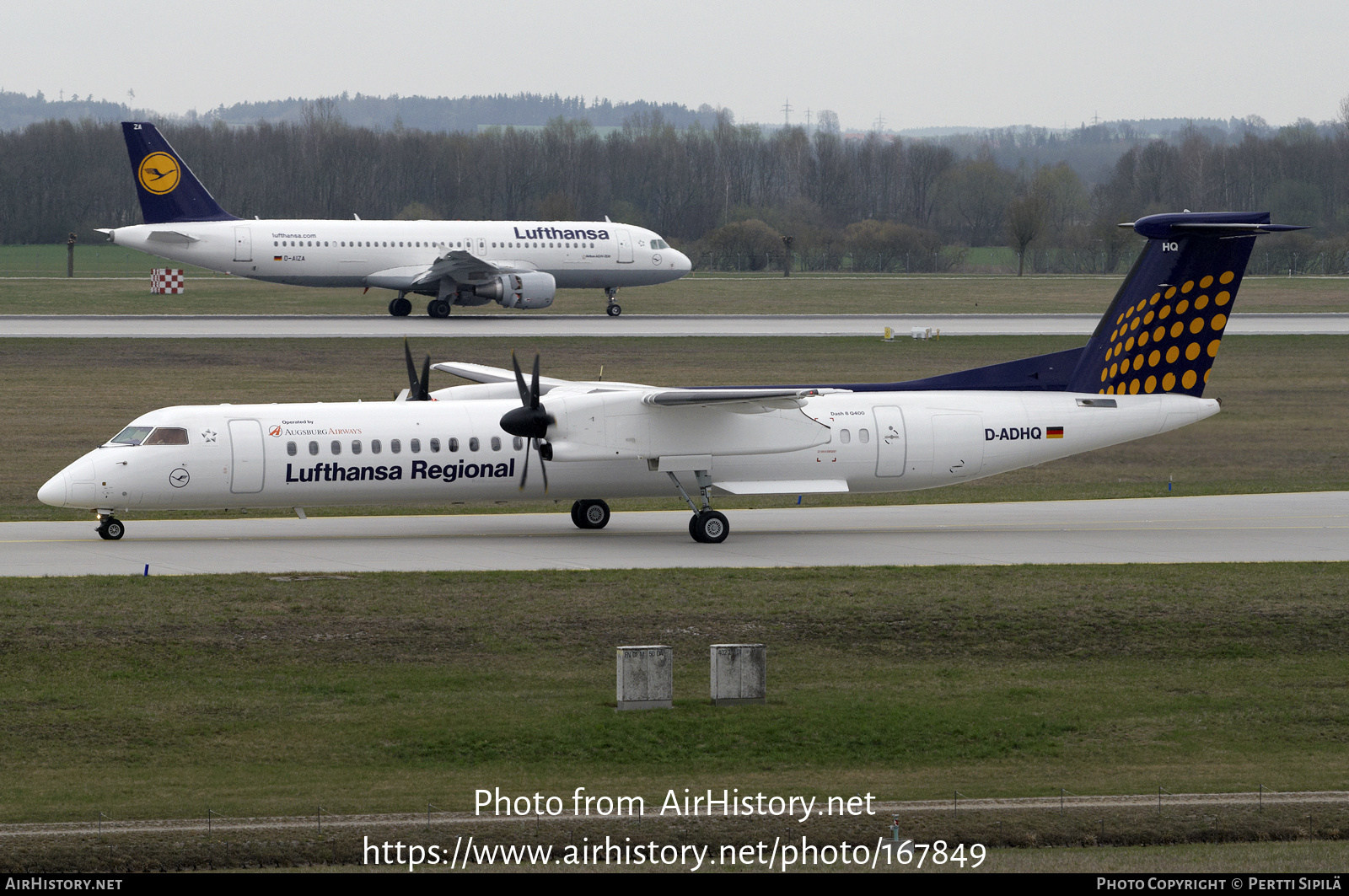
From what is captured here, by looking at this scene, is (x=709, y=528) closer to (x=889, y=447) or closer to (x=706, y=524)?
(x=706, y=524)

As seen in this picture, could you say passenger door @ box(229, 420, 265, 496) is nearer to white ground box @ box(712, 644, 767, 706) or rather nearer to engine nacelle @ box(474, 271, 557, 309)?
white ground box @ box(712, 644, 767, 706)

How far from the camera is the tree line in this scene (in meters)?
140

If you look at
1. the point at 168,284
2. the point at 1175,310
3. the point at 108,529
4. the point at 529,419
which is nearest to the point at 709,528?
the point at 529,419

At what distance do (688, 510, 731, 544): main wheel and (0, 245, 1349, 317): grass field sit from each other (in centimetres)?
4006

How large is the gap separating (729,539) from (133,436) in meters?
11.2

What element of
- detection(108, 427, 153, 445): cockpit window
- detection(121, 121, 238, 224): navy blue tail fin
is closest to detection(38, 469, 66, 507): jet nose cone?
detection(108, 427, 153, 445): cockpit window

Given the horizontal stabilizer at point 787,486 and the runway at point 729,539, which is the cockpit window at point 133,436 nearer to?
the runway at point 729,539

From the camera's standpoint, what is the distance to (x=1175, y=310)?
99.3 ft

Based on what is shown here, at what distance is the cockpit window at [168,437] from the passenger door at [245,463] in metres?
0.85

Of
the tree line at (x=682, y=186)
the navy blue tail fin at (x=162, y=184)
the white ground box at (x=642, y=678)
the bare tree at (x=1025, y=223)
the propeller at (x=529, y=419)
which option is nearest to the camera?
the white ground box at (x=642, y=678)

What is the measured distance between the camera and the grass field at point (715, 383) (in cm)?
3784

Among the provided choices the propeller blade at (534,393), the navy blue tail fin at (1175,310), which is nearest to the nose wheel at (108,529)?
the propeller blade at (534,393)

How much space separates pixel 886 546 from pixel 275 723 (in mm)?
14019

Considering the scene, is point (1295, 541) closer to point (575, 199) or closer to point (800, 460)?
point (800, 460)
